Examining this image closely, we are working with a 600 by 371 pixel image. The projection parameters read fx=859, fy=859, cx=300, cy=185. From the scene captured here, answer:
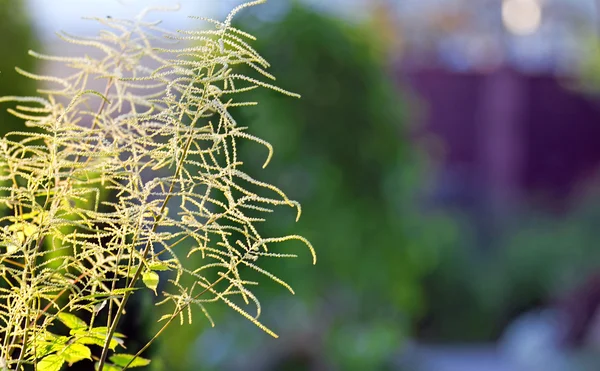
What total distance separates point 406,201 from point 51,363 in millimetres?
4396

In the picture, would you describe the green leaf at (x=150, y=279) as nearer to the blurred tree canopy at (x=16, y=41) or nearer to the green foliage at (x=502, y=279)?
the blurred tree canopy at (x=16, y=41)

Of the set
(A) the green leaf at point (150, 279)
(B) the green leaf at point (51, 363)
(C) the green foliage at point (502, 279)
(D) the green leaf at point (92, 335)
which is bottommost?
(B) the green leaf at point (51, 363)

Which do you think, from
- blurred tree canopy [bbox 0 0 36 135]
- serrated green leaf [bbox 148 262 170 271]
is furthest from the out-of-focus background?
serrated green leaf [bbox 148 262 170 271]

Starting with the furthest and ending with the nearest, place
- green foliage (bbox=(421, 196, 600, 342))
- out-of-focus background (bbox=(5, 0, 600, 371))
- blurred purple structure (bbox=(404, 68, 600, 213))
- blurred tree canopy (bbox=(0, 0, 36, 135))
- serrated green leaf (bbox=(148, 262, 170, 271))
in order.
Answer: blurred purple structure (bbox=(404, 68, 600, 213))
green foliage (bbox=(421, 196, 600, 342))
out-of-focus background (bbox=(5, 0, 600, 371))
blurred tree canopy (bbox=(0, 0, 36, 135))
serrated green leaf (bbox=(148, 262, 170, 271))

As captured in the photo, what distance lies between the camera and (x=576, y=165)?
32.4 ft

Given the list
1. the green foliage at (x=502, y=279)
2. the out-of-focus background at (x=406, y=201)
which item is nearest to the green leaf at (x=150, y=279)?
the out-of-focus background at (x=406, y=201)

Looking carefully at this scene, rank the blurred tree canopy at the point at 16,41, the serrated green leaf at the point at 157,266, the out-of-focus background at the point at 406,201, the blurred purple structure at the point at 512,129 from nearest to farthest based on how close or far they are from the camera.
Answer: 1. the serrated green leaf at the point at 157,266
2. the blurred tree canopy at the point at 16,41
3. the out-of-focus background at the point at 406,201
4. the blurred purple structure at the point at 512,129

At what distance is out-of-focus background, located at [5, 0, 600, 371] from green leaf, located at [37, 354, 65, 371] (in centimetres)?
49

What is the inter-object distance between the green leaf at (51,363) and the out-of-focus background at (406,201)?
1.61ft

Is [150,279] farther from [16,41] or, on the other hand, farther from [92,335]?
[16,41]

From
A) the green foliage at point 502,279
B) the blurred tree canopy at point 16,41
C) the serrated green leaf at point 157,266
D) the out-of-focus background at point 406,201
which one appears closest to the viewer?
the serrated green leaf at point 157,266

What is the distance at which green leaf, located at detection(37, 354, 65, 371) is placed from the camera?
826 millimetres

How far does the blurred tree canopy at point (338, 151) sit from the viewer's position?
14.6ft

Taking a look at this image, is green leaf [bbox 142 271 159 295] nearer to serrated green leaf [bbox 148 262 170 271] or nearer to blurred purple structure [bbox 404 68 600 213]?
serrated green leaf [bbox 148 262 170 271]
